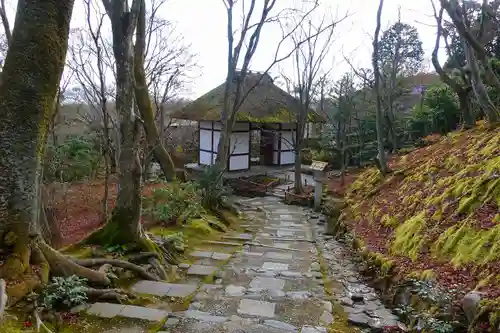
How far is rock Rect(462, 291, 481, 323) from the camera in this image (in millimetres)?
3830

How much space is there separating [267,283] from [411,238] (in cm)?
251

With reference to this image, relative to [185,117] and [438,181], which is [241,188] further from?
[438,181]

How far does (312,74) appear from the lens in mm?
16188

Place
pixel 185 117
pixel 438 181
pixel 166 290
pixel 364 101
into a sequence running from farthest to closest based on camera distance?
1. pixel 364 101
2. pixel 185 117
3. pixel 438 181
4. pixel 166 290

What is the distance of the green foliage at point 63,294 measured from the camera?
12.9ft

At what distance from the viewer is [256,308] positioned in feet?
15.6

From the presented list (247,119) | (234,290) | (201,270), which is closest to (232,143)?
(247,119)

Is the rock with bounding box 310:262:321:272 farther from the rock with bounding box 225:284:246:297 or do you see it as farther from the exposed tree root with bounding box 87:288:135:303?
the exposed tree root with bounding box 87:288:135:303

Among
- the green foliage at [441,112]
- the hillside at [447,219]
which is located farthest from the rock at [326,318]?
the green foliage at [441,112]

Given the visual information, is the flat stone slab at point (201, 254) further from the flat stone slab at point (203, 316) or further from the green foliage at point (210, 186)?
the green foliage at point (210, 186)

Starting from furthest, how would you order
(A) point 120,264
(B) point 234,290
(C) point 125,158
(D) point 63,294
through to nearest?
(C) point 125,158
(B) point 234,290
(A) point 120,264
(D) point 63,294

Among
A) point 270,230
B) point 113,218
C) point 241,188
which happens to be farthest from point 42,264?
point 241,188

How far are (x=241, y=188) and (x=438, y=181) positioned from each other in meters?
10.3

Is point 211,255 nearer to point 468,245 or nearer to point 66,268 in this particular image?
point 66,268
